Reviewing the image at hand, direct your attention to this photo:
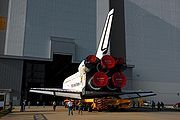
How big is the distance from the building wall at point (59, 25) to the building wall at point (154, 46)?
8.93 metres

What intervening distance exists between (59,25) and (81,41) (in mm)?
5655

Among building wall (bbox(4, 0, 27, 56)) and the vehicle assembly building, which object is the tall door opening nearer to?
the vehicle assembly building

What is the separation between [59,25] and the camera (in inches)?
1882

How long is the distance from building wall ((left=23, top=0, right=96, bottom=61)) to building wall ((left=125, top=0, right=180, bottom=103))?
29.3 feet

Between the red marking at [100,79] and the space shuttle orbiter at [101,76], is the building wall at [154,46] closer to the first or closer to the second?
the space shuttle orbiter at [101,76]

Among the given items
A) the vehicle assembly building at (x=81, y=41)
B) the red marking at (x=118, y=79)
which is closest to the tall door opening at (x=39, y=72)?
the vehicle assembly building at (x=81, y=41)

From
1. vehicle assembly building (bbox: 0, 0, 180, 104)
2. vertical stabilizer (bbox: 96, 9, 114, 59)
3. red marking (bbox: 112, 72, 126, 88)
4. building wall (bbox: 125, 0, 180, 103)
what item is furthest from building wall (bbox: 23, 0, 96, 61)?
red marking (bbox: 112, 72, 126, 88)

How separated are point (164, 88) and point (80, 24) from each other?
24.2 meters

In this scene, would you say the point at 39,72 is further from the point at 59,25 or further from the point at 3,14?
the point at 3,14

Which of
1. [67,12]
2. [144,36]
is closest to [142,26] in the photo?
[144,36]

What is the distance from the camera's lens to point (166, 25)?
5669 centimetres

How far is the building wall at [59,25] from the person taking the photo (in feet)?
150

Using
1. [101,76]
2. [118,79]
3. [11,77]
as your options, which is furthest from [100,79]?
[11,77]

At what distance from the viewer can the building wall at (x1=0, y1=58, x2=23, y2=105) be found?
137 ft
